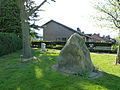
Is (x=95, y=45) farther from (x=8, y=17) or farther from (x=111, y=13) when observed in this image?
(x=8, y=17)

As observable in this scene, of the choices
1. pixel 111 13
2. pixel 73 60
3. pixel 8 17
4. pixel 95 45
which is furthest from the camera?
pixel 95 45

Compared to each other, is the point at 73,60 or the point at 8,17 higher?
the point at 8,17

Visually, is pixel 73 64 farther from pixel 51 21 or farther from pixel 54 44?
pixel 51 21

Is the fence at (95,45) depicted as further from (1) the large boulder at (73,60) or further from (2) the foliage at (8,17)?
(1) the large boulder at (73,60)

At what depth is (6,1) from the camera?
15836 millimetres

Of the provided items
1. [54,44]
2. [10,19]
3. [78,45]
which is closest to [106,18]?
Result: [78,45]

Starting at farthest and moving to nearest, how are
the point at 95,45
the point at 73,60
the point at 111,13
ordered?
1. the point at 95,45
2. the point at 111,13
3. the point at 73,60

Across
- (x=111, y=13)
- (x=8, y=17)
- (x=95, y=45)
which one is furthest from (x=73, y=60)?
Result: (x=95, y=45)

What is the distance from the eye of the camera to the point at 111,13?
25.9 ft

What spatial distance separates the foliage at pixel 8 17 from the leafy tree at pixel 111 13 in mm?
12625

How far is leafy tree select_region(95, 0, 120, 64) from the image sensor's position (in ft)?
24.7

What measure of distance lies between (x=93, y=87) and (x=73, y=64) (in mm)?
1840

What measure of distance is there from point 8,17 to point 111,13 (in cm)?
1406

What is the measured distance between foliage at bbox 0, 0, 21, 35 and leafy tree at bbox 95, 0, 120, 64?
12.6 meters
